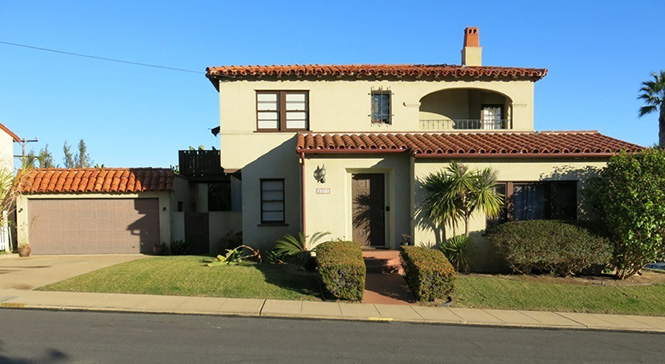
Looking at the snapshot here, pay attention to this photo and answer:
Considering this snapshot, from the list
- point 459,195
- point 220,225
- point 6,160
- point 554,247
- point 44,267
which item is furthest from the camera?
point 6,160

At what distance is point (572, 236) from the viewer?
10406mm

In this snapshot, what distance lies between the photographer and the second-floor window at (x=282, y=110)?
1430 centimetres

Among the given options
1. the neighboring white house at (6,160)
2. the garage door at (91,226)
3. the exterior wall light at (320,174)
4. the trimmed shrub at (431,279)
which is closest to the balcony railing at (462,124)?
the exterior wall light at (320,174)

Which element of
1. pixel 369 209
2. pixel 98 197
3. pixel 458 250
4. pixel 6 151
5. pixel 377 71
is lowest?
pixel 458 250

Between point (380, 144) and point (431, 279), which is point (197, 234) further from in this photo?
point (431, 279)

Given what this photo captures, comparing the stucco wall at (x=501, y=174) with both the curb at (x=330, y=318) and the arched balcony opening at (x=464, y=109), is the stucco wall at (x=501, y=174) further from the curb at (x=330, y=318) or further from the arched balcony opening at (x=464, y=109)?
the arched balcony opening at (x=464, y=109)

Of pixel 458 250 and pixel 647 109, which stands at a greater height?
pixel 647 109

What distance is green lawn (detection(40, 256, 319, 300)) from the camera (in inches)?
367

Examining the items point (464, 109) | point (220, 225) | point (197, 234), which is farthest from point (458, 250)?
point (197, 234)

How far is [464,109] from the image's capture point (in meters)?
16.2

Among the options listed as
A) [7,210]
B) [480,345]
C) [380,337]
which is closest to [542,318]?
[480,345]

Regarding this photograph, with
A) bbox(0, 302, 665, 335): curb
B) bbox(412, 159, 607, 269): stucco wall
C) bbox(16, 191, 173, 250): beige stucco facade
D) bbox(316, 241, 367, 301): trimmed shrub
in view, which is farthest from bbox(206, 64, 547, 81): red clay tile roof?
bbox(0, 302, 665, 335): curb

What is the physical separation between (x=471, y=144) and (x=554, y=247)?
3.82 meters

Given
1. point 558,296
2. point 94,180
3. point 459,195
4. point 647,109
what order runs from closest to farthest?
1. point 558,296
2. point 459,195
3. point 94,180
4. point 647,109
